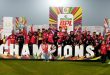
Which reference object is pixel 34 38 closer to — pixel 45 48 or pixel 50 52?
pixel 45 48

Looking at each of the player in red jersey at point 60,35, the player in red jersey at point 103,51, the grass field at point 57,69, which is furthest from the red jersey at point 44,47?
the player in red jersey at point 103,51

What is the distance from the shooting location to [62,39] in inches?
253

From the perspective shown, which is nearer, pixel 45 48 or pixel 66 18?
pixel 66 18

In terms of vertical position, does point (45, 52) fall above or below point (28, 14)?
below

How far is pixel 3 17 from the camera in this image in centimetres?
637

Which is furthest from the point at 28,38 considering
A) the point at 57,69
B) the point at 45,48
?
the point at 57,69

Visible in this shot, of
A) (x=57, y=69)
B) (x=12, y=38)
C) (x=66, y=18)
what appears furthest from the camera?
(x=12, y=38)

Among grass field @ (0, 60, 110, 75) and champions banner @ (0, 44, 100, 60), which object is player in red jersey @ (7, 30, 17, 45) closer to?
champions banner @ (0, 44, 100, 60)

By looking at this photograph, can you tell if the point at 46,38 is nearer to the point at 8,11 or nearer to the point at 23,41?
the point at 23,41

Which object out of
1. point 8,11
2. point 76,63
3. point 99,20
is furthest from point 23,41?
point 99,20

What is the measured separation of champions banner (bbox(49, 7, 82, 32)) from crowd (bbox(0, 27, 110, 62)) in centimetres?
14

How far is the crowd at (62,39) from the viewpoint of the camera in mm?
6328

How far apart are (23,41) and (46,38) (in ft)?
2.10

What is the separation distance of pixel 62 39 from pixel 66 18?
59 centimetres
